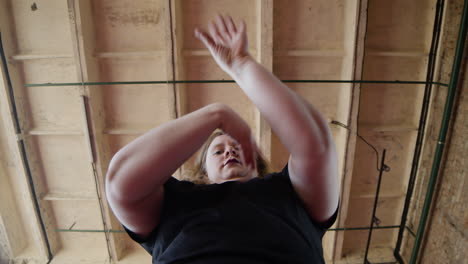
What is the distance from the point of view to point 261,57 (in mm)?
2152

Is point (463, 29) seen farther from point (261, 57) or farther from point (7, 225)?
point (7, 225)

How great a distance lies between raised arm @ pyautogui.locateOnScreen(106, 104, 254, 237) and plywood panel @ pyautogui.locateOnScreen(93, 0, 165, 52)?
5.84ft

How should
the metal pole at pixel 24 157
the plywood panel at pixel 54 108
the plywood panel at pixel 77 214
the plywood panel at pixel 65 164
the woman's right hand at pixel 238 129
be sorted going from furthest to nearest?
the plywood panel at pixel 77 214 → the plywood panel at pixel 65 164 → the plywood panel at pixel 54 108 → the metal pole at pixel 24 157 → the woman's right hand at pixel 238 129

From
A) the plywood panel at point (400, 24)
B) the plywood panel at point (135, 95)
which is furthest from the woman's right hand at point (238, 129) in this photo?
the plywood panel at point (400, 24)

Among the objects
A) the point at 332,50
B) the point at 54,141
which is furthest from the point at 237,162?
the point at 54,141

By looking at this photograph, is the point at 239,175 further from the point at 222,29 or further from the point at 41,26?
the point at 41,26

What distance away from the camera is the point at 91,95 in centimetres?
227

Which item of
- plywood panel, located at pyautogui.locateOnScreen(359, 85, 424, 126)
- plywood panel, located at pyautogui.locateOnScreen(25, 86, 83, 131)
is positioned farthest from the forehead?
plywood panel, located at pyautogui.locateOnScreen(25, 86, 83, 131)

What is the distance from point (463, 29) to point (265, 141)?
1762mm

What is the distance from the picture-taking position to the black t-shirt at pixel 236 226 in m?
0.74

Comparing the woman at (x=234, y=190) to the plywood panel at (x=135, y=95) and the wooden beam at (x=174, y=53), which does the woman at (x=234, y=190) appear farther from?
the plywood panel at (x=135, y=95)

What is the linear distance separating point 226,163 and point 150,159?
456mm

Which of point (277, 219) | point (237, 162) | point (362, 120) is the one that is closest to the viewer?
point (277, 219)

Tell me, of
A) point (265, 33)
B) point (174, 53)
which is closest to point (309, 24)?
point (265, 33)
